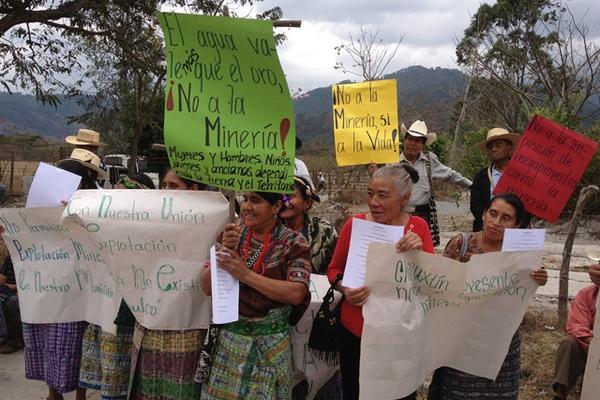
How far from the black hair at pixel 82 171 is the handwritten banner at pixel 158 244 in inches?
39.7

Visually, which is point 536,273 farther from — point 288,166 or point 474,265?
point 288,166

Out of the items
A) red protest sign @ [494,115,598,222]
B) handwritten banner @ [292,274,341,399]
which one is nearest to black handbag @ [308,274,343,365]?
handwritten banner @ [292,274,341,399]

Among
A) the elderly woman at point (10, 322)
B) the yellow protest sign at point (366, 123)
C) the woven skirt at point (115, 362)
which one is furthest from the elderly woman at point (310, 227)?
the elderly woman at point (10, 322)

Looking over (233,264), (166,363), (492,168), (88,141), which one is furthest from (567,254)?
(88,141)

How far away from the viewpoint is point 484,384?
8.46ft

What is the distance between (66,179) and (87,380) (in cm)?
123

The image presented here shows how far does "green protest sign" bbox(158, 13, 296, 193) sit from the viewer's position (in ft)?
6.86

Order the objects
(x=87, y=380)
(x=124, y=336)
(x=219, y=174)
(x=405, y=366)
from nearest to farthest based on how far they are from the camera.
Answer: (x=219, y=174) < (x=405, y=366) < (x=124, y=336) < (x=87, y=380)

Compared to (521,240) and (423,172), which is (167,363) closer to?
(521,240)

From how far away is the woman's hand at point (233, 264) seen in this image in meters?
2.19

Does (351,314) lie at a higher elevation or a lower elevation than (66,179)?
lower

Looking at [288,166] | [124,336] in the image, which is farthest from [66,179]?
[288,166]

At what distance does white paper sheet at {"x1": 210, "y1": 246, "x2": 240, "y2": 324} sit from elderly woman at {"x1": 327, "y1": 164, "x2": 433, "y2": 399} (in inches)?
21.1

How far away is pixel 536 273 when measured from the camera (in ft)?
8.06
